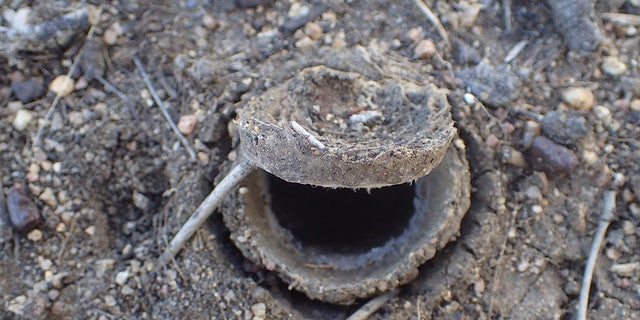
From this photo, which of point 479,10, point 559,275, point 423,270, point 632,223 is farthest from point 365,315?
point 479,10

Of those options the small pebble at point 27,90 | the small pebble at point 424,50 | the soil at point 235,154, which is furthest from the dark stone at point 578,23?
the small pebble at point 27,90

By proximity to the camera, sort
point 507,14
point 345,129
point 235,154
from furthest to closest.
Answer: point 507,14
point 235,154
point 345,129

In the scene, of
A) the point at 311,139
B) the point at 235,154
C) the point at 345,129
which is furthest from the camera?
the point at 235,154

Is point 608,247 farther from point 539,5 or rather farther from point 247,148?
point 247,148

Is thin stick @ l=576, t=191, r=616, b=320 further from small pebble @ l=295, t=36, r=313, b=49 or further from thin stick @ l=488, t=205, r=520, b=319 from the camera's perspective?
small pebble @ l=295, t=36, r=313, b=49

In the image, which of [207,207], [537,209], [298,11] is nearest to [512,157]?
[537,209]

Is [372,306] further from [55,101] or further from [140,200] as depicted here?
[55,101]

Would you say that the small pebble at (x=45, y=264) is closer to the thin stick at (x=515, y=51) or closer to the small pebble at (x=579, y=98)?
the thin stick at (x=515, y=51)

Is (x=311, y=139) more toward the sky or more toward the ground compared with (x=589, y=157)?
more toward the sky
